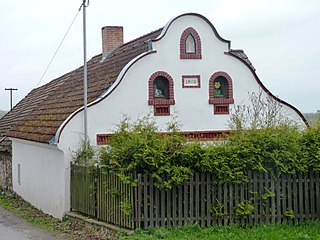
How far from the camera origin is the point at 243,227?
12898mm

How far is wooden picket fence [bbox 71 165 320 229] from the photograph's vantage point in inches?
498

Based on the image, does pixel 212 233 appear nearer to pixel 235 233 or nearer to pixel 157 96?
pixel 235 233

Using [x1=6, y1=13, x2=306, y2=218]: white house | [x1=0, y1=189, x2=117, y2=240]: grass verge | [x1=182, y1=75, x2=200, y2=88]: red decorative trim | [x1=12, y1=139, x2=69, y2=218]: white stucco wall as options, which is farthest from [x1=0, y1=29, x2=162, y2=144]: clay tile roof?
[x1=0, y1=189, x2=117, y2=240]: grass verge

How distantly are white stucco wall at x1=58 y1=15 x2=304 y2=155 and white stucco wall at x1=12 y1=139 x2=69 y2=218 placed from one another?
58.6 inches

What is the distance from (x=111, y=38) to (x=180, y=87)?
23.8 ft

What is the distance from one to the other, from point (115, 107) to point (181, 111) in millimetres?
2379

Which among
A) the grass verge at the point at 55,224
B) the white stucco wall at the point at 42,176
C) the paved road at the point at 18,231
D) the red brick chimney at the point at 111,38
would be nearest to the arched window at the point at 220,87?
the white stucco wall at the point at 42,176

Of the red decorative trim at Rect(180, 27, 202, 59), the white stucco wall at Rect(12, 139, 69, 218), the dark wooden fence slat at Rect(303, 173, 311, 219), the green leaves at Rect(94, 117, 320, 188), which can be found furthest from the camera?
the red decorative trim at Rect(180, 27, 202, 59)

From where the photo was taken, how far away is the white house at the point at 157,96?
1706cm

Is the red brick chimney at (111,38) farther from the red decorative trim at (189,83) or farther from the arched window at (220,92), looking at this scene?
the arched window at (220,92)

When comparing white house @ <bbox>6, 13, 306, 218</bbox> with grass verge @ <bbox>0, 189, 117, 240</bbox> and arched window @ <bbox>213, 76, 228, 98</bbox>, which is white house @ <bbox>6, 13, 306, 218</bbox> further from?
grass verge @ <bbox>0, 189, 117, 240</bbox>

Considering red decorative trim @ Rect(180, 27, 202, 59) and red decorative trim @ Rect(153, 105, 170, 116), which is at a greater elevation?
red decorative trim @ Rect(180, 27, 202, 59)

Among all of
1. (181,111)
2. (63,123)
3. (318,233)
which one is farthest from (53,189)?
(318,233)

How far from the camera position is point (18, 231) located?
15.5 m
